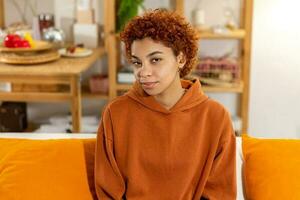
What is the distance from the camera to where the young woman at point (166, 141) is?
62.5 inches

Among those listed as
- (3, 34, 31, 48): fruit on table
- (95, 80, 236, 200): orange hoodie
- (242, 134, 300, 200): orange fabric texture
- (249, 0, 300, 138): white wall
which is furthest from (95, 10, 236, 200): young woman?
(249, 0, 300, 138): white wall

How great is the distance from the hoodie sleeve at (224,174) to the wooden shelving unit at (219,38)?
1.63 metres

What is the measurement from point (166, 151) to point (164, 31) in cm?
37

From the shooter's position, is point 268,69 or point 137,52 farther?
point 268,69

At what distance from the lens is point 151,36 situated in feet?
5.05

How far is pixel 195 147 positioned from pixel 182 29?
1.19ft

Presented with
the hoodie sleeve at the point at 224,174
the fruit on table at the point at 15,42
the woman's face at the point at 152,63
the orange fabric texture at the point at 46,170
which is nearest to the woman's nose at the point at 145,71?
the woman's face at the point at 152,63

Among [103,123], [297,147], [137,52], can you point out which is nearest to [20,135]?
[103,123]

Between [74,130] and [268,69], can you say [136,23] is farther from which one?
[268,69]

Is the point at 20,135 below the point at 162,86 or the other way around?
below

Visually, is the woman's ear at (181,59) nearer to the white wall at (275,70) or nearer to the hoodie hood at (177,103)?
the hoodie hood at (177,103)

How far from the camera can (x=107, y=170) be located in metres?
1.62

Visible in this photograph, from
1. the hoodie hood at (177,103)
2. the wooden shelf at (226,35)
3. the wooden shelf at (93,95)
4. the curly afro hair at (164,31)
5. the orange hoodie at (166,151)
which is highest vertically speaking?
the curly afro hair at (164,31)

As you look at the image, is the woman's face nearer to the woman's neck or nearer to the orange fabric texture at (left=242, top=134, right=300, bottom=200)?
the woman's neck
